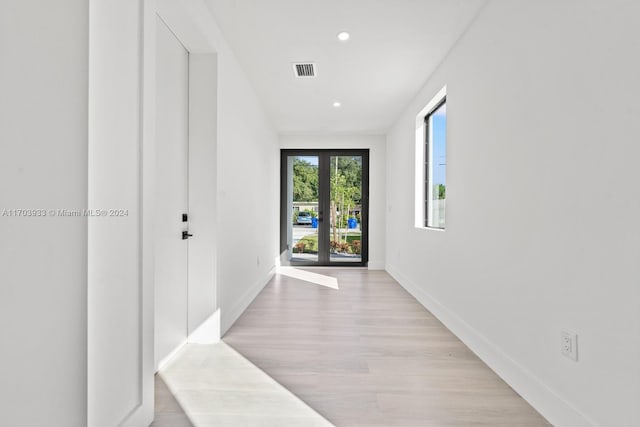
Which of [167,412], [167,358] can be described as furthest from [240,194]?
[167,412]

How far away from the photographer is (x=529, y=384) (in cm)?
180

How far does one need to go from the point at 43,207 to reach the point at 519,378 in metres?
2.29

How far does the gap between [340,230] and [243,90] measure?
3.45 metres

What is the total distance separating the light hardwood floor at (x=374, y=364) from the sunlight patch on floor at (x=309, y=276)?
966mm

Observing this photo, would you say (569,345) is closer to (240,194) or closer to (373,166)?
(240,194)

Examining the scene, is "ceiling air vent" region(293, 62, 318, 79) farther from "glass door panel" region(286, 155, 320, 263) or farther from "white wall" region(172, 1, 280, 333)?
"glass door panel" region(286, 155, 320, 263)

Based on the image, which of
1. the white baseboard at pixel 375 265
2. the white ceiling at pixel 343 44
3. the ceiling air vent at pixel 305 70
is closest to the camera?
the white ceiling at pixel 343 44

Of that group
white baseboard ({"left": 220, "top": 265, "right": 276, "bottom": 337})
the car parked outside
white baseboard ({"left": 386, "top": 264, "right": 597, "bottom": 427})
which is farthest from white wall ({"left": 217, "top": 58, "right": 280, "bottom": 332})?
white baseboard ({"left": 386, "top": 264, "right": 597, "bottom": 427})

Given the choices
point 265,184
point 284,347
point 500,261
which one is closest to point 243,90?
point 265,184

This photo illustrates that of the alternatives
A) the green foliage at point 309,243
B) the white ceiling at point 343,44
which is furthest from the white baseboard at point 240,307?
the white ceiling at point 343,44

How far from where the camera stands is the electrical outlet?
151cm

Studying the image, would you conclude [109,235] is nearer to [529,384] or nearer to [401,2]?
[529,384]

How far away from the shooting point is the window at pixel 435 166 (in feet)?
11.8

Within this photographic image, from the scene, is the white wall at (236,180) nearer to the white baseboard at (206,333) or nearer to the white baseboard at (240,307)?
the white baseboard at (240,307)
